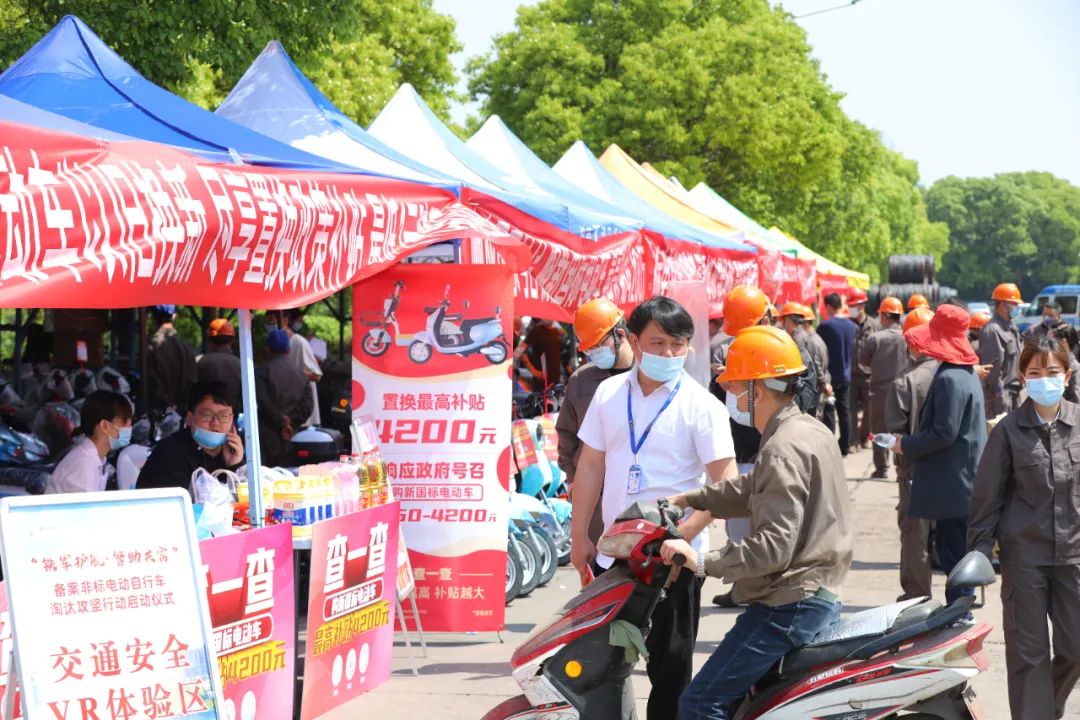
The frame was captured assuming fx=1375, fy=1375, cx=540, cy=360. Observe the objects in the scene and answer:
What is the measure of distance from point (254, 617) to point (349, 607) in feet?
2.99

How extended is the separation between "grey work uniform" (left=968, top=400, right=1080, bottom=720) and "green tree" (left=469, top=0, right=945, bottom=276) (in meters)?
A: 31.0

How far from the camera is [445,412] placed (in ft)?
26.8

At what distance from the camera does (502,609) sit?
834 centimetres

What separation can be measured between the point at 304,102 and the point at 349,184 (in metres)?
2.86

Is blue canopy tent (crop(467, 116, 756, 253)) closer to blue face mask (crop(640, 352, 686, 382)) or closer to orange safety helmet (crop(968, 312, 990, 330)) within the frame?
orange safety helmet (crop(968, 312, 990, 330))

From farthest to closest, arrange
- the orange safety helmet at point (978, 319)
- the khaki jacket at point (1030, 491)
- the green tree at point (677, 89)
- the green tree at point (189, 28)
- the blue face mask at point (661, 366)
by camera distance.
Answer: the green tree at point (677, 89) < the orange safety helmet at point (978, 319) < the green tree at point (189, 28) < the khaki jacket at point (1030, 491) < the blue face mask at point (661, 366)

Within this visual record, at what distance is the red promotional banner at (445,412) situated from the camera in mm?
8133

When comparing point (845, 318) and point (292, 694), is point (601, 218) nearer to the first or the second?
point (292, 694)

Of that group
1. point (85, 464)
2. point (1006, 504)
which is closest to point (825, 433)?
point (1006, 504)

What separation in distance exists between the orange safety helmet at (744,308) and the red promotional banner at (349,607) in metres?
3.39

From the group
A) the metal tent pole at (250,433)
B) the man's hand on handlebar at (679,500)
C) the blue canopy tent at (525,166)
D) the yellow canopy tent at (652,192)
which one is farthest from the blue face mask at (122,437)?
the yellow canopy tent at (652,192)

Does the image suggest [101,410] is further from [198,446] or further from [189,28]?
[189,28]

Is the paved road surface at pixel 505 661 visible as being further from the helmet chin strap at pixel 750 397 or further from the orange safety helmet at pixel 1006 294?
the orange safety helmet at pixel 1006 294

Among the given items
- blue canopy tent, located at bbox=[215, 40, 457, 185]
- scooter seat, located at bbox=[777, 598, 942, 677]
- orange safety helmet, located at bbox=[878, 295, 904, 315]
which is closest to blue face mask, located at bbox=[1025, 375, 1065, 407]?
scooter seat, located at bbox=[777, 598, 942, 677]
